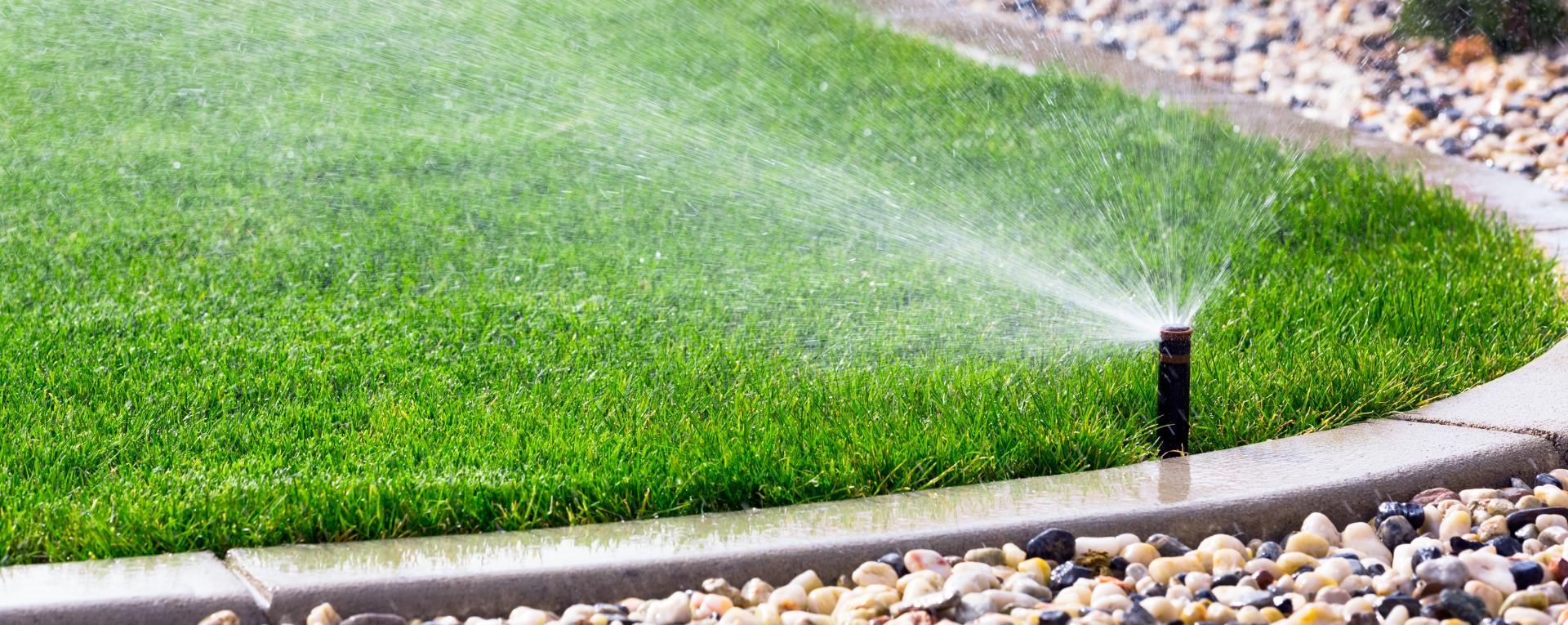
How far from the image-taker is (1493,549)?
2.60 m

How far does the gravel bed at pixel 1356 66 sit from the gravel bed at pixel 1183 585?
3.76 metres

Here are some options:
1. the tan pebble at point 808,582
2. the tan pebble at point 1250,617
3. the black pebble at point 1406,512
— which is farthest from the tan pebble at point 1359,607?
the tan pebble at point 808,582

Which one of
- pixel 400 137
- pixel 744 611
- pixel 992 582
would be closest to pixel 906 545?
pixel 992 582

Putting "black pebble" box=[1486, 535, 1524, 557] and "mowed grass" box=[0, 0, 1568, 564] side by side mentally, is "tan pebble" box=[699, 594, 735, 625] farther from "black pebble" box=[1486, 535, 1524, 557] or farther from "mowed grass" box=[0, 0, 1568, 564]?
"black pebble" box=[1486, 535, 1524, 557]

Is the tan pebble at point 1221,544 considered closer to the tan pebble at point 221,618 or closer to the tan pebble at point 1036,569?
the tan pebble at point 1036,569

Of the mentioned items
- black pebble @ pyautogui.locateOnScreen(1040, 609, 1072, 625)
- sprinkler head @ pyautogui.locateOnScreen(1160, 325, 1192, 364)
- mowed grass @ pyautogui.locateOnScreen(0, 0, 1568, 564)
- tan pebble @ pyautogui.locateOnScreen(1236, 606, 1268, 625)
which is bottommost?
mowed grass @ pyautogui.locateOnScreen(0, 0, 1568, 564)

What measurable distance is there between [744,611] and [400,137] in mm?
4146

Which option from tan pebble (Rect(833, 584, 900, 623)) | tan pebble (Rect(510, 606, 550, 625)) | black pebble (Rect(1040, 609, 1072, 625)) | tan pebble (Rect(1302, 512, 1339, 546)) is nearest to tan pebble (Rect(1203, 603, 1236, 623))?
black pebble (Rect(1040, 609, 1072, 625))

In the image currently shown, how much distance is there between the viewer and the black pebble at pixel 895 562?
8.25ft

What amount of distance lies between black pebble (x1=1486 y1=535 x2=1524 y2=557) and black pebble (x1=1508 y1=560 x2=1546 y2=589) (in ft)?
0.38

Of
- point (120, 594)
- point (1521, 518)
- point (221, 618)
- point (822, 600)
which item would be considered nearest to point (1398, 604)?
point (1521, 518)

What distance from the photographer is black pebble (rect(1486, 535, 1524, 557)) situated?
8.54ft

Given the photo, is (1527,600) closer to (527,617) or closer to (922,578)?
(922,578)

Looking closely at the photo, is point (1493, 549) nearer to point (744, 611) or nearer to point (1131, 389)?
point (1131, 389)
